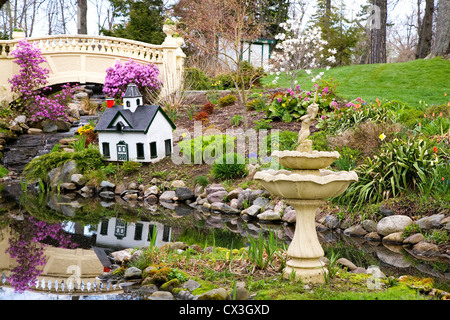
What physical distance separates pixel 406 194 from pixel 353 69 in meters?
12.7

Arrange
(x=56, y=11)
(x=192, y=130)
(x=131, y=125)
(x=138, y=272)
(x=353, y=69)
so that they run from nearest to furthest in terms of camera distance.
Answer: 1. (x=138, y=272)
2. (x=131, y=125)
3. (x=192, y=130)
4. (x=353, y=69)
5. (x=56, y=11)

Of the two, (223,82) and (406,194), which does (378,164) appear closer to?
(406,194)

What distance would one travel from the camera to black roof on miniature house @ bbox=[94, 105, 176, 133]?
37.9 feet

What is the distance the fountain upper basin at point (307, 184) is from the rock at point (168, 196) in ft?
20.7

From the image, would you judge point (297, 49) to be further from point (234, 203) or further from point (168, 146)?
point (234, 203)

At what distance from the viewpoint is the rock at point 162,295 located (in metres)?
4.81

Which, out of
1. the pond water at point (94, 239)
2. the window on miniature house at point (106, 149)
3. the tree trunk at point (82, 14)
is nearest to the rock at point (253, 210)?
the pond water at point (94, 239)

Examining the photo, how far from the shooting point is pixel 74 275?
18.6 ft

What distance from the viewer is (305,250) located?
484cm

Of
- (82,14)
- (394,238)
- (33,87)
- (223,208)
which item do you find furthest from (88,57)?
(394,238)

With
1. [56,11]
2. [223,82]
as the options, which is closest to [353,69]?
[223,82]

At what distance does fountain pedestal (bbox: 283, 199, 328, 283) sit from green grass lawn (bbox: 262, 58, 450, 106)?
9200mm

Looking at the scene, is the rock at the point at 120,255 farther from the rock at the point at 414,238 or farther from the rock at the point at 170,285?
the rock at the point at 414,238

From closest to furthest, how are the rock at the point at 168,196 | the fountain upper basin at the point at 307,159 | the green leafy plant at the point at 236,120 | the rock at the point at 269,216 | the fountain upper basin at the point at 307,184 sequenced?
1. the fountain upper basin at the point at 307,184
2. the fountain upper basin at the point at 307,159
3. the rock at the point at 269,216
4. the rock at the point at 168,196
5. the green leafy plant at the point at 236,120
